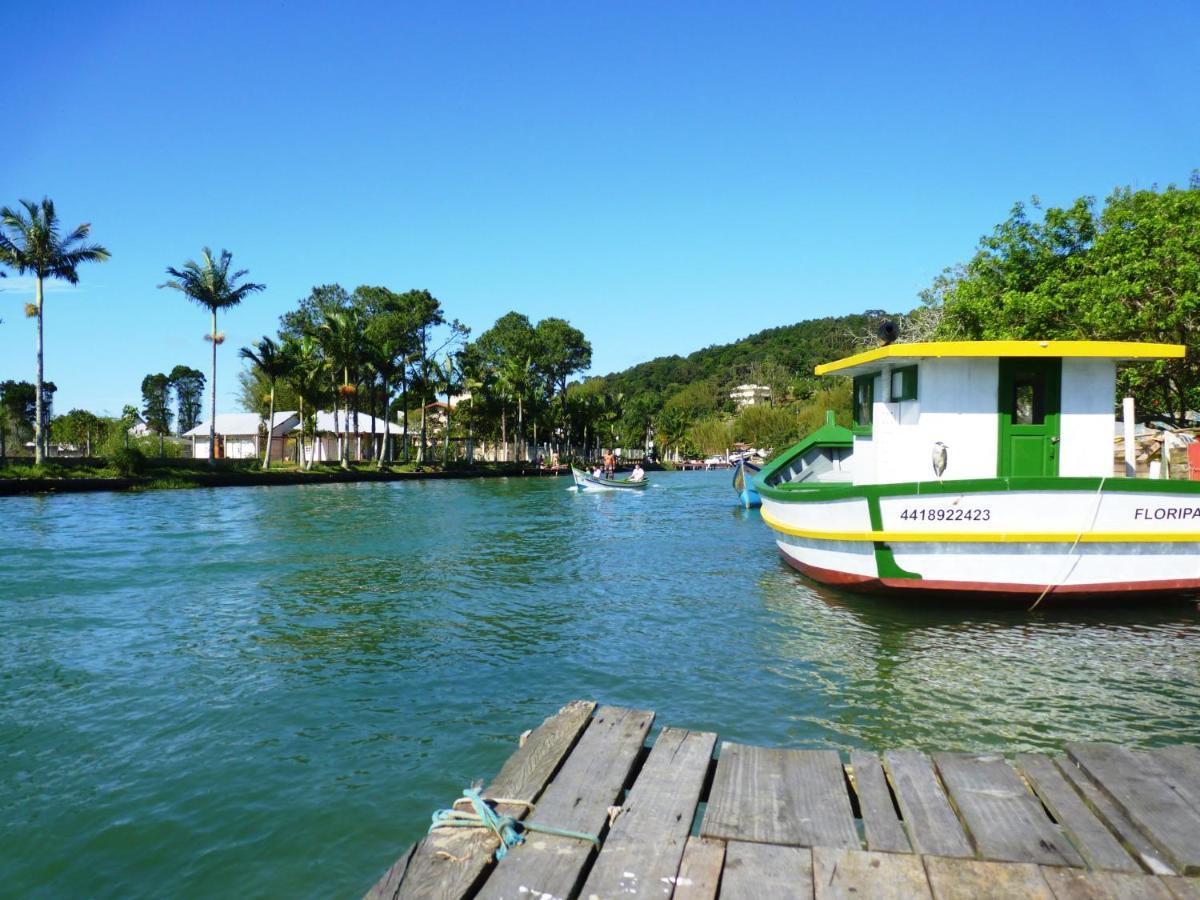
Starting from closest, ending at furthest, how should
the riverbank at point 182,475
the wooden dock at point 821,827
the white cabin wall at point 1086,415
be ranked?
the wooden dock at point 821,827, the white cabin wall at point 1086,415, the riverbank at point 182,475

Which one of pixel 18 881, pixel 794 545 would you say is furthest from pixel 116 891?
pixel 794 545

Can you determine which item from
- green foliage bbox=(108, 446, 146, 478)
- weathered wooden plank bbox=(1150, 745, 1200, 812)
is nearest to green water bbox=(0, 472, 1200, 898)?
weathered wooden plank bbox=(1150, 745, 1200, 812)

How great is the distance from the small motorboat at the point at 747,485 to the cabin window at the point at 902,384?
17.7 meters

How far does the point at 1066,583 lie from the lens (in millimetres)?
11086

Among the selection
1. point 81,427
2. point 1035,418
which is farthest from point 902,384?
point 81,427

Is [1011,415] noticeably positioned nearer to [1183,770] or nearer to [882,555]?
[882,555]

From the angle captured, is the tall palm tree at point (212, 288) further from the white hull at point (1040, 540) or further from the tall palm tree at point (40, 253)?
the white hull at point (1040, 540)

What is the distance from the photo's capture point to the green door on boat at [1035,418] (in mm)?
12188

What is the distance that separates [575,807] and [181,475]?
45.5 m

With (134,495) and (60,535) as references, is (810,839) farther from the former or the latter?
(134,495)

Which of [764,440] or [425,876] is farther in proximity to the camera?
[764,440]

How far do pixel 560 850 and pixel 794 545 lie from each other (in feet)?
41.0

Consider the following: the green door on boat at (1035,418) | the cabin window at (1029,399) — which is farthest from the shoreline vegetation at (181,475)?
the cabin window at (1029,399)

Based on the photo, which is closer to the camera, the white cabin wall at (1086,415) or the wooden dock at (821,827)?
the wooden dock at (821,827)
